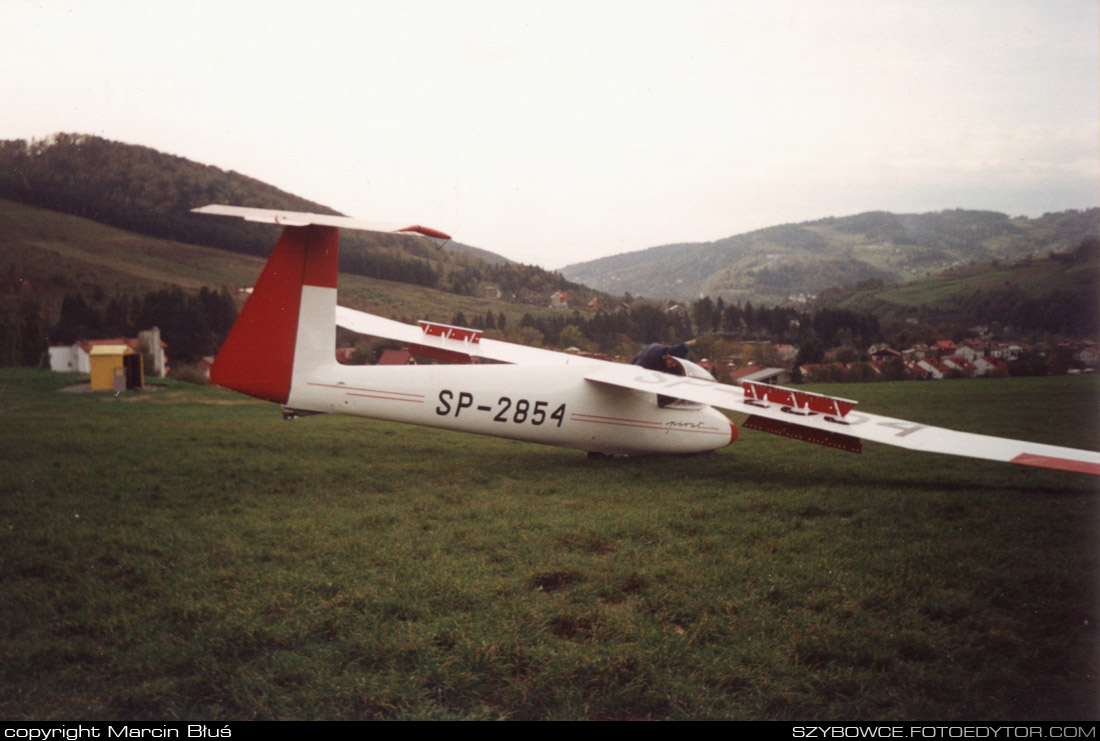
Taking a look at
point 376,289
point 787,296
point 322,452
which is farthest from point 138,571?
point 787,296

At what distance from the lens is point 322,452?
25.4 ft

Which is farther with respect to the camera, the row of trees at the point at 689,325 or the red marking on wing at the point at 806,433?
the row of trees at the point at 689,325

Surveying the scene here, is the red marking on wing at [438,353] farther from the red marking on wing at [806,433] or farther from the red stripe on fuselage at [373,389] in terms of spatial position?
the red marking on wing at [806,433]

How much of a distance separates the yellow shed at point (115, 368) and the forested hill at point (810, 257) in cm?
758

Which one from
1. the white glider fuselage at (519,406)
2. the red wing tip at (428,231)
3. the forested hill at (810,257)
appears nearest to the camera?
the red wing tip at (428,231)

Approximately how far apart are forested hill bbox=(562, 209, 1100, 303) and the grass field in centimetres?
539

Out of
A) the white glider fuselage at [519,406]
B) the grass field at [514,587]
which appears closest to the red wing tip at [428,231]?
the grass field at [514,587]

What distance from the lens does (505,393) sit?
25.5ft

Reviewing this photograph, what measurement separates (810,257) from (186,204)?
12.6 m

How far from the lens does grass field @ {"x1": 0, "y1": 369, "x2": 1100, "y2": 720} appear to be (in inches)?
Answer: 110

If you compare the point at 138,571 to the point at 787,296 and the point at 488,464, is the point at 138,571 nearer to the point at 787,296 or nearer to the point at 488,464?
the point at 488,464

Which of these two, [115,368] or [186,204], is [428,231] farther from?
[115,368]

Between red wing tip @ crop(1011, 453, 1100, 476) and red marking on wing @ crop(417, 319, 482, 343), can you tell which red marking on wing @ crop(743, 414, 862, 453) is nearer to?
red wing tip @ crop(1011, 453, 1100, 476)

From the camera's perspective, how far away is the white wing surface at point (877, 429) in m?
5.84
